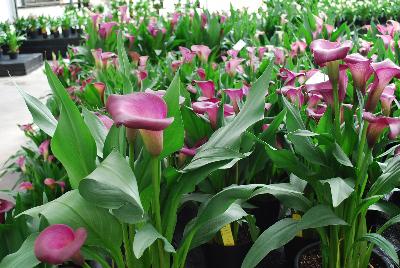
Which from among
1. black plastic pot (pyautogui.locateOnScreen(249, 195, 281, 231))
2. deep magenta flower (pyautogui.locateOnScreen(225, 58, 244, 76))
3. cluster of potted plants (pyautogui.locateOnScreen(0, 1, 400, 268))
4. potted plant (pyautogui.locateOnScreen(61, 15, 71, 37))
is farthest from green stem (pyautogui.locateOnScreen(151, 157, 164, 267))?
potted plant (pyautogui.locateOnScreen(61, 15, 71, 37))

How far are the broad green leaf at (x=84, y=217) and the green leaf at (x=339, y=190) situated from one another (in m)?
0.31

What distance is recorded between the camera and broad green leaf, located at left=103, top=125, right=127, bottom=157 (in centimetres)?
74

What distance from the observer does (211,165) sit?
724mm

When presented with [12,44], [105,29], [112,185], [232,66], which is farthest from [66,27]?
[112,185]

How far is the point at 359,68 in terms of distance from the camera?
30.1 inches

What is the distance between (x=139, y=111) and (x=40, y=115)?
0.25 metres

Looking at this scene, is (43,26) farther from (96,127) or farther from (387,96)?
(387,96)

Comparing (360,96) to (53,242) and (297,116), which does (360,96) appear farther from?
(53,242)

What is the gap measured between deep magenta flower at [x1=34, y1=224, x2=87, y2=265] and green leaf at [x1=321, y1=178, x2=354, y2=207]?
343 mm

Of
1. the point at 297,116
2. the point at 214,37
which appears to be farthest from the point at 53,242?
the point at 214,37

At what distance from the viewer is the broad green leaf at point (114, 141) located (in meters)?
0.74

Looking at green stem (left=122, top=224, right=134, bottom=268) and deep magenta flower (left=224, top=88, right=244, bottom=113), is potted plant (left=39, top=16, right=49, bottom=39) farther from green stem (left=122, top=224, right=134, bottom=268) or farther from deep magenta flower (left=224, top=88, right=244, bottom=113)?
green stem (left=122, top=224, right=134, bottom=268)

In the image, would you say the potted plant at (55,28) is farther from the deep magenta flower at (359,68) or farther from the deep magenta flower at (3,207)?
the deep magenta flower at (359,68)

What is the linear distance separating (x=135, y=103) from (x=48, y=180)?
75cm
